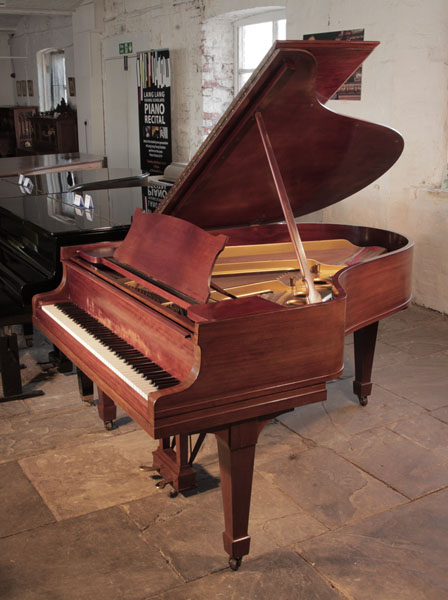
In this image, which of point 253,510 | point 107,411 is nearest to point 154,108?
point 107,411

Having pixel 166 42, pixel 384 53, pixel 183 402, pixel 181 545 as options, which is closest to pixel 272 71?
pixel 183 402

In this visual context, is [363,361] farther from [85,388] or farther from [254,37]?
Result: [254,37]

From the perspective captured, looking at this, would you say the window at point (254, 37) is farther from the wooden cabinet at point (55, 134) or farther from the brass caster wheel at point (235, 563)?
the brass caster wheel at point (235, 563)

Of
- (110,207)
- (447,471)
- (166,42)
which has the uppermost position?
(166,42)

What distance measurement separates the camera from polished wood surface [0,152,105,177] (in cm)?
660

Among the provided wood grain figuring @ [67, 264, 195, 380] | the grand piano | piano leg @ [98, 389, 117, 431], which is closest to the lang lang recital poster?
the grand piano

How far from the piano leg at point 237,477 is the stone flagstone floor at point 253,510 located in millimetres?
115

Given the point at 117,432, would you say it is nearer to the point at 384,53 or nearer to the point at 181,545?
the point at 181,545

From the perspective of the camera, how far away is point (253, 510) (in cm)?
264

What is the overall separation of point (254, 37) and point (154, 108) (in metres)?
1.75

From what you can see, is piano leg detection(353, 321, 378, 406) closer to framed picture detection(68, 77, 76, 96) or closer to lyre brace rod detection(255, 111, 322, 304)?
lyre brace rod detection(255, 111, 322, 304)

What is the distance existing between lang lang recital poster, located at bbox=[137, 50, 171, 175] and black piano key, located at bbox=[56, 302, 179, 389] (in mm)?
5564

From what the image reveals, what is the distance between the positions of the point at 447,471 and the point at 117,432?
1.57 m

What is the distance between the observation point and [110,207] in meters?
4.15
